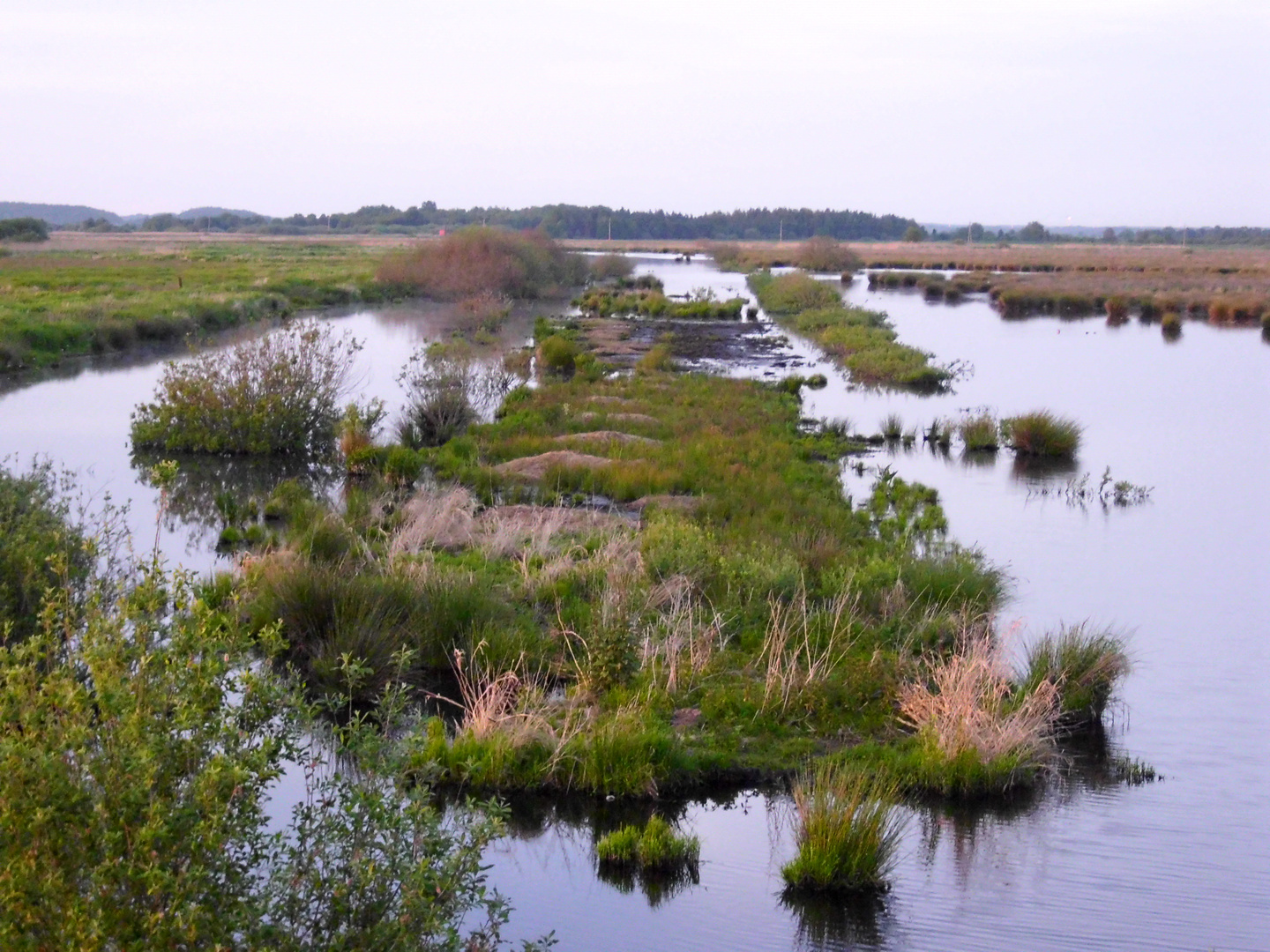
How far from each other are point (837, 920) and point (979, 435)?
17.2 m

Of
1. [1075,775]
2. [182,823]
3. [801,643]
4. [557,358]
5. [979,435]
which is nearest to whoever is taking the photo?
[182,823]

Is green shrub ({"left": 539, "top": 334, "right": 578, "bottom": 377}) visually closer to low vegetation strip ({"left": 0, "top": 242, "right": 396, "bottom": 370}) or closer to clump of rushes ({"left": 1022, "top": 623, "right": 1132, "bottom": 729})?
low vegetation strip ({"left": 0, "top": 242, "right": 396, "bottom": 370})

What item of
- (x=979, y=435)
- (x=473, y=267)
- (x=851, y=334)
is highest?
(x=473, y=267)

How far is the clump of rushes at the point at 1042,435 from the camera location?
22.2 m

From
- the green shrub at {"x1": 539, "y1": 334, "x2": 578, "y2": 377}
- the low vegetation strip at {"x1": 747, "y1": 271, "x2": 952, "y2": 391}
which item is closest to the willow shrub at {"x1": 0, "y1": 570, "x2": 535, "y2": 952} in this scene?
the green shrub at {"x1": 539, "y1": 334, "x2": 578, "y2": 377}

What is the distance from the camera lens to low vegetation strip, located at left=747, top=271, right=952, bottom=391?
31234mm

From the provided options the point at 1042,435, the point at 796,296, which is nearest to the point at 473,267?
the point at 796,296

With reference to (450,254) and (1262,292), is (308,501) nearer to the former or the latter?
(450,254)

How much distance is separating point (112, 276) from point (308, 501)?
43.9m

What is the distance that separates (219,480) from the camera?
18.6 metres

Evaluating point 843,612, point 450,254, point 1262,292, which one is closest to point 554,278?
point 450,254

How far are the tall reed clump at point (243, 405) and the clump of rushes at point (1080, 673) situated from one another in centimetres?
1390

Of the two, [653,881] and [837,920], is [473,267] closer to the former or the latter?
[653,881]

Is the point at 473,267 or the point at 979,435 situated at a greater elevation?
the point at 473,267
